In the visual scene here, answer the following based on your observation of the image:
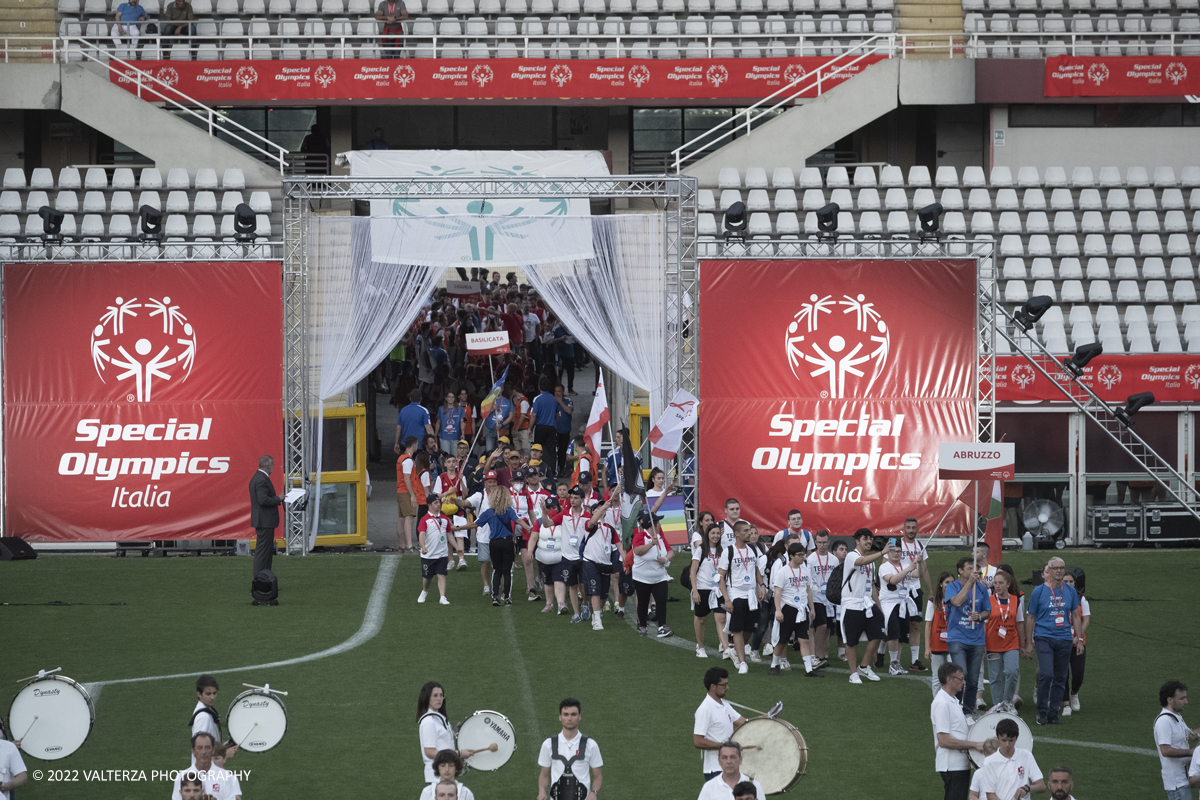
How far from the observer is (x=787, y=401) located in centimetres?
2195

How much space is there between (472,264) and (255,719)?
1316 cm

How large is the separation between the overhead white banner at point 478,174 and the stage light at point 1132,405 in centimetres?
905

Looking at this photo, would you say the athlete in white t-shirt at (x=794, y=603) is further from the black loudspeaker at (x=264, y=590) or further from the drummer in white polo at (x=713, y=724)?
the black loudspeaker at (x=264, y=590)

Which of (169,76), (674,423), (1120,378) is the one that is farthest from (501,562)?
(169,76)

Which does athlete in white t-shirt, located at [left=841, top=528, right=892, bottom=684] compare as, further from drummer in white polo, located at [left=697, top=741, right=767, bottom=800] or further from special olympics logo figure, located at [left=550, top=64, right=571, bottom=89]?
special olympics logo figure, located at [left=550, top=64, right=571, bottom=89]

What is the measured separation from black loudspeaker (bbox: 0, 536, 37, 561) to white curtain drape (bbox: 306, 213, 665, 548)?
13.0 ft

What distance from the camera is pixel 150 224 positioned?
Answer: 21594 mm

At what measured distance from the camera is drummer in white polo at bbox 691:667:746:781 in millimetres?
9328

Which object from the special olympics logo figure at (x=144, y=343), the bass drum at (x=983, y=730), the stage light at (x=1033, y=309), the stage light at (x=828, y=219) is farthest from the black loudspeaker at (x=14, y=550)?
the stage light at (x=1033, y=309)

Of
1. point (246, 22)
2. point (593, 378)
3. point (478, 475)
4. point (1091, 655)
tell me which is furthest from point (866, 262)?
point (246, 22)

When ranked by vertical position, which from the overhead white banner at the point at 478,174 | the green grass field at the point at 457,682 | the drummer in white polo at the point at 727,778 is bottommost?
the green grass field at the point at 457,682

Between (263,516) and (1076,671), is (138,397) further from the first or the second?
(1076,671)

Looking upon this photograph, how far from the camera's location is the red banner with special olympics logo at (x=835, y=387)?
21750 mm

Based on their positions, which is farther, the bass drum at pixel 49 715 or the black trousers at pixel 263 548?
the black trousers at pixel 263 548
